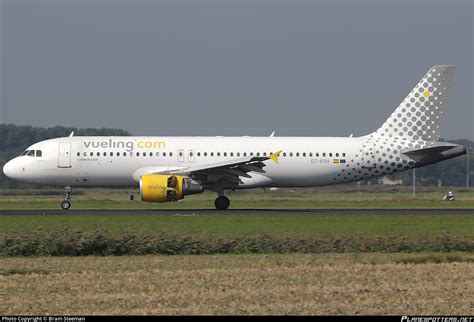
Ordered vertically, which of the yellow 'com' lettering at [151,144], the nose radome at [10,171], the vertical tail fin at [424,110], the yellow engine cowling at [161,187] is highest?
the vertical tail fin at [424,110]

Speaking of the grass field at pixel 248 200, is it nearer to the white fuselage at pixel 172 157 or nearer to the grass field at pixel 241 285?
the white fuselage at pixel 172 157

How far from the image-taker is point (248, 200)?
57.8 meters

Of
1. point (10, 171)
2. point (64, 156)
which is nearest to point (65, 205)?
point (64, 156)

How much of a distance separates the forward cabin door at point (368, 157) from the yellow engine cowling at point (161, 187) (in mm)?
9391

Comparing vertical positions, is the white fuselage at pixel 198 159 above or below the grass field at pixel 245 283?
above

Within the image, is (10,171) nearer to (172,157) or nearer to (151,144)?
(151,144)

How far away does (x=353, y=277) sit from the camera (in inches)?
763

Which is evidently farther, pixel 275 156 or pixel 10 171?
pixel 10 171

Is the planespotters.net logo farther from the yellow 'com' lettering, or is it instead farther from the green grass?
the yellow 'com' lettering

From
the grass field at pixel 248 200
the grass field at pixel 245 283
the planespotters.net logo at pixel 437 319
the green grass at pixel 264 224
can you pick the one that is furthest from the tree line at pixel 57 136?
the planespotters.net logo at pixel 437 319

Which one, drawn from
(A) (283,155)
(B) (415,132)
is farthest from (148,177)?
(B) (415,132)

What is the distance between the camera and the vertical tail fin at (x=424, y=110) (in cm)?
4775

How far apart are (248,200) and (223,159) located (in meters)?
12.5

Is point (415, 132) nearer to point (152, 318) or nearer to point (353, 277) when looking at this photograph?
point (353, 277)
